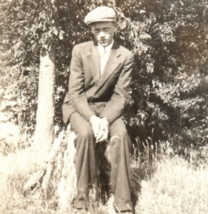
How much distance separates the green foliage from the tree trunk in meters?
0.34

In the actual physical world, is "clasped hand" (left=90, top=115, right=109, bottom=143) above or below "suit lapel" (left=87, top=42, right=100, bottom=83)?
below

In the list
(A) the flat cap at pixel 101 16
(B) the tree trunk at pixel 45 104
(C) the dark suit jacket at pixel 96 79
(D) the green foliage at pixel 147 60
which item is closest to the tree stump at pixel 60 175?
(C) the dark suit jacket at pixel 96 79

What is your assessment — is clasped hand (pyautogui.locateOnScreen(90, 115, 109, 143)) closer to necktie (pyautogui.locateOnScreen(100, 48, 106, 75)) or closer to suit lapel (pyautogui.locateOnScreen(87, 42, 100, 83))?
suit lapel (pyautogui.locateOnScreen(87, 42, 100, 83))

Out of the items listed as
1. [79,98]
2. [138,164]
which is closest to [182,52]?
[138,164]

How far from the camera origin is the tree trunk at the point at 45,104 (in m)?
5.74

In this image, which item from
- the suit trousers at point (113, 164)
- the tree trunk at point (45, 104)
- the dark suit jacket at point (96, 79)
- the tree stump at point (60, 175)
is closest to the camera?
the suit trousers at point (113, 164)

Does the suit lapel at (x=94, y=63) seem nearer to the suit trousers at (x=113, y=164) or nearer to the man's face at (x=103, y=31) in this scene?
the man's face at (x=103, y=31)

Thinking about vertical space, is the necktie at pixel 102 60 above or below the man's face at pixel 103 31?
below

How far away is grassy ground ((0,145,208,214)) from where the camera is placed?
12.0 feet

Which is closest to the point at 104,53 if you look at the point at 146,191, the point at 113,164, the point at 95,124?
the point at 95,124

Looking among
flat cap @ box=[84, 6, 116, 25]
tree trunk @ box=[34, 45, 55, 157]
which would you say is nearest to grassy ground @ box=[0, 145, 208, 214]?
tree trunk @ box=[34, 45, 55, 157]

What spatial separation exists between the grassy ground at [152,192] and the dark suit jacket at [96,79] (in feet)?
3.24

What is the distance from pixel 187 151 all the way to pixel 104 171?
3.17m

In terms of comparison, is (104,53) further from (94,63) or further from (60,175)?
(60,175)
